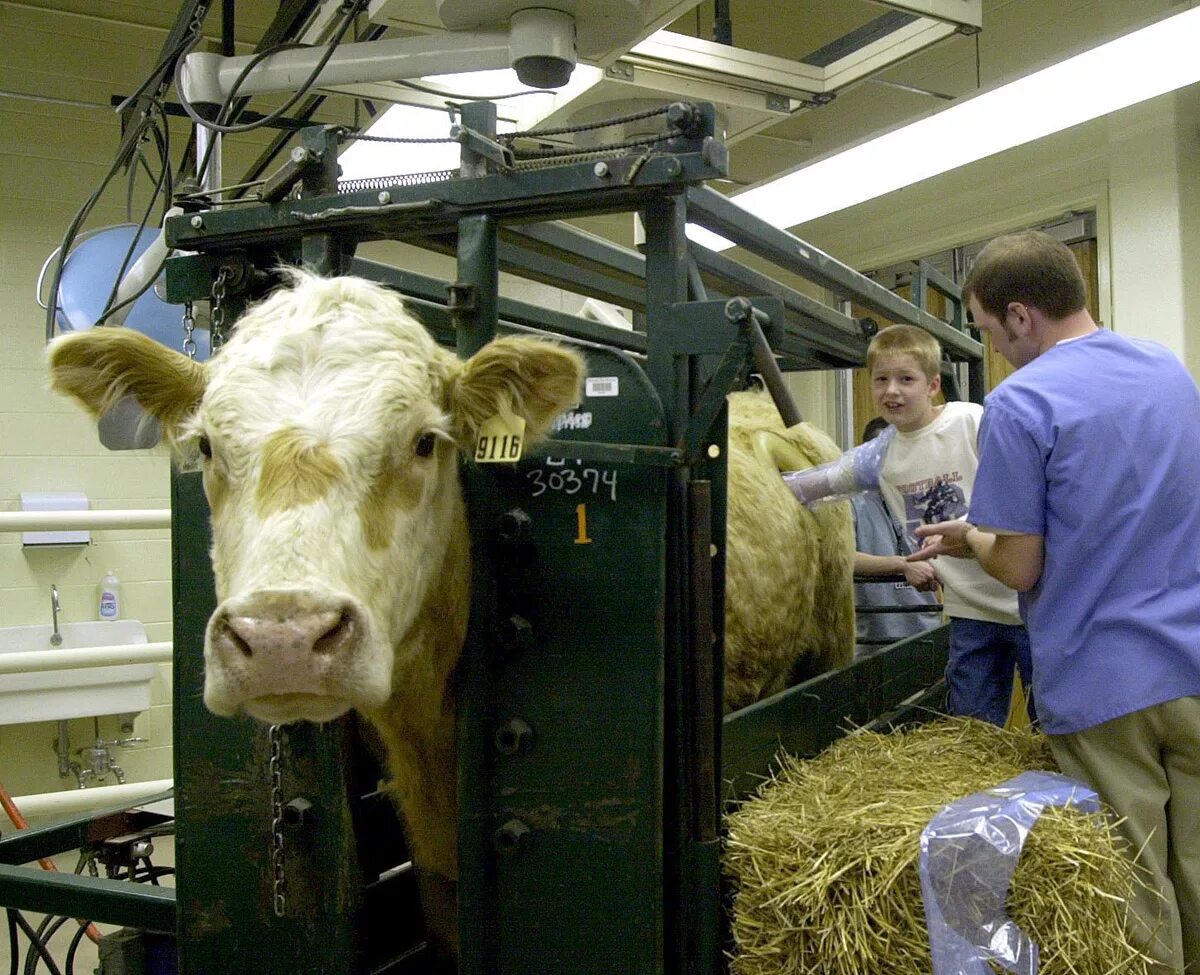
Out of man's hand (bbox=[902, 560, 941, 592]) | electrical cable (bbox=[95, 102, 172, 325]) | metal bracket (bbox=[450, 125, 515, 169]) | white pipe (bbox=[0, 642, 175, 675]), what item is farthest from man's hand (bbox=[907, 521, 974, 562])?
white pipe (bbox=[0, 642, 175, 675])

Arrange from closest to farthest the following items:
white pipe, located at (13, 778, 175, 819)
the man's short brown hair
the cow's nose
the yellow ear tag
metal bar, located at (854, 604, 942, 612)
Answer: the cow's nose → the yellow ear tag → the man's short brown hair → metal bar, located at (854, 604, 942, 612) → white pipe, located at (13, 778, 175, 819)

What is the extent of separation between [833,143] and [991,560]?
581 cm

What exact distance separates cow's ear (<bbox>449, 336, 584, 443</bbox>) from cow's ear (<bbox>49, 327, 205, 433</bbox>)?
49cm

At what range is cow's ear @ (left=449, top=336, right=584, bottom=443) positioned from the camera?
1754 mm

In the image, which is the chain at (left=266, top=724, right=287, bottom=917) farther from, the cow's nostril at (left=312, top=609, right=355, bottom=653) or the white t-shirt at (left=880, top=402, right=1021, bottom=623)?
the white t-shirt at (left=880, top=402, right=1021, bottom=623)

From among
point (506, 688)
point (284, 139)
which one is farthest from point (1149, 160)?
point (506, 688)

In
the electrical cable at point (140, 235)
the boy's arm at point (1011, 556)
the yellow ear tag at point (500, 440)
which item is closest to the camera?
the yellow ear tag at point (500, 440)

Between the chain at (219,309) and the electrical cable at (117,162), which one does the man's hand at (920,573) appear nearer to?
the chain at (219,309)

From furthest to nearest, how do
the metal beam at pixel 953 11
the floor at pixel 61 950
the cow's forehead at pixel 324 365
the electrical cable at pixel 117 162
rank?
the floor at pixel 61 950 < the metal beam at pixel 953 11 < the electrical cable at pixel 117 162 < the cow's forehead at pixel 324 365

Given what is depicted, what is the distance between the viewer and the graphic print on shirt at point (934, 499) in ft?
9.81

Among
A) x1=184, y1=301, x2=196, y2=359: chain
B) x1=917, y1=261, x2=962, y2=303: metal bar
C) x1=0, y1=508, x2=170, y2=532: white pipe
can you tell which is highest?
x1=917, y1=261, x2=962, y2=303: metal bar

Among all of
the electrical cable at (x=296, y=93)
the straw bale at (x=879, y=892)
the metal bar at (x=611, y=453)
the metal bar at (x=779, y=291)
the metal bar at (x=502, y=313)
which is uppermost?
the electrical cable at (x=296, y=93)

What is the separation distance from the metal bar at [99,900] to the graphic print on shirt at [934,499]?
6.87 ft

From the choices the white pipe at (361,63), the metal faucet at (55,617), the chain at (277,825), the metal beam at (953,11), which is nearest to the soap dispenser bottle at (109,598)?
the metal faucet at (55,617)
